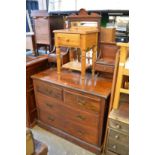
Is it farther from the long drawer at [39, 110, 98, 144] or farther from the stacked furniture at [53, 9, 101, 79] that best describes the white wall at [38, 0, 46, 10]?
the long drawer at [39, 110, 98, 144]

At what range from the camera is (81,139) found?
1762mm

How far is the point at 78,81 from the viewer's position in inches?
66.2

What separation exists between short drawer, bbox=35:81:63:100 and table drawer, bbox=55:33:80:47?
0.48 meters

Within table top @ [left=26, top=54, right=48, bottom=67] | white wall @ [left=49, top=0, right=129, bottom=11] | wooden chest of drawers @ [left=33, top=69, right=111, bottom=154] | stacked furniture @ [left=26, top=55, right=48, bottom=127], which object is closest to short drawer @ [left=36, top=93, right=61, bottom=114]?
wooden chest of drawers @ [left=33, top=69, right=111, bottom=154]

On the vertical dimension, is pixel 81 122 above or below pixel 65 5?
below

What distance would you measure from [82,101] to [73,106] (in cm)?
14

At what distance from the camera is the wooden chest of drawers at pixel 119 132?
4.49ft

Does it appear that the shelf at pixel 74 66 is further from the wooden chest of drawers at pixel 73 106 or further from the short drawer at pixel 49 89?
the short drawer at pixel 49 89

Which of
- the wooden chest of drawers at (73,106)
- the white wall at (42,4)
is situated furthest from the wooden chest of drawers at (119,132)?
the white wall at (42,4)

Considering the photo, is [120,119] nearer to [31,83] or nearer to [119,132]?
[119,132]
